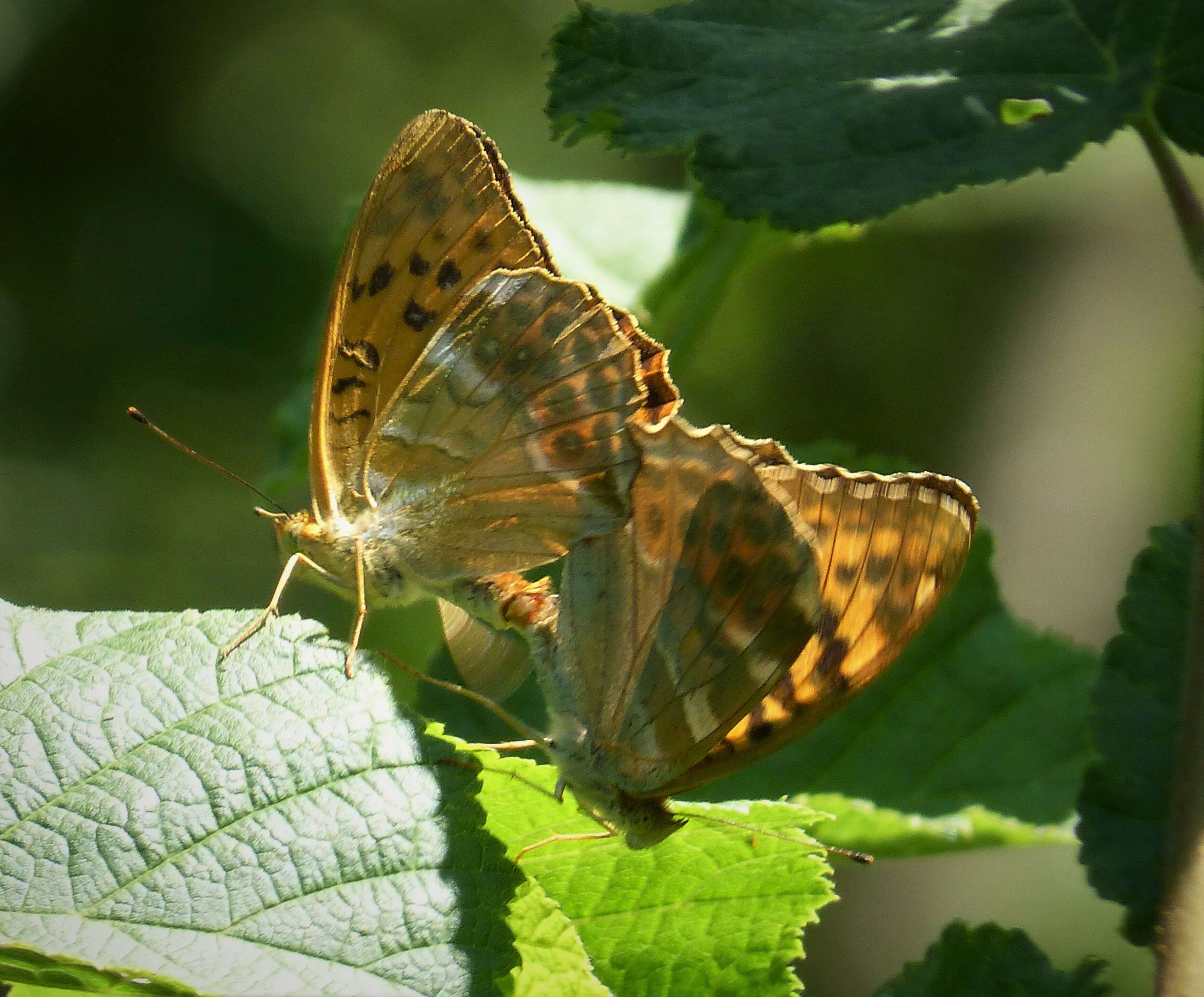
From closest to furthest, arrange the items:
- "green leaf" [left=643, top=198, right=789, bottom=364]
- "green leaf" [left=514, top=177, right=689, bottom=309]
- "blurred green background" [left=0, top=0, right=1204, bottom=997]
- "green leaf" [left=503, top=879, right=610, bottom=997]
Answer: "green leaf" [left=503, top=879, right=610, bottom=997], "green leaf" [left=643, top=198, right=789, bottom=364], "green leaf" [left=514, top=177, right=689, bottom=309], "blurred green background" [left=0, top=0, right=1204, bottom=997]

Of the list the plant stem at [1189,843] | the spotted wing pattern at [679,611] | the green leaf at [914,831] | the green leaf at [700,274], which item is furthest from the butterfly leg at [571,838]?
the green leaf at [700,274]

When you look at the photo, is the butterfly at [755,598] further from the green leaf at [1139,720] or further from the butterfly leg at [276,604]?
the butterfly leg at [276,604]

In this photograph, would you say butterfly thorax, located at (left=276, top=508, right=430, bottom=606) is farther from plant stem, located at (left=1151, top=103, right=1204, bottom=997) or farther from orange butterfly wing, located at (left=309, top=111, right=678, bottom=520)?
plant stem, located at (left=1151, top=103, right=1204, bottom=997)

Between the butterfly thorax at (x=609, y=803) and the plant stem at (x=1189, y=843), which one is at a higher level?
the plant stem at (x=1189, y=843)

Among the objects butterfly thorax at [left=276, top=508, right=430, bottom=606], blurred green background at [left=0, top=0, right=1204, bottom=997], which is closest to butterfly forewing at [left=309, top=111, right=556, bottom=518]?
butterfly thorax at [left=276, top=508, right=430, bottom=606]

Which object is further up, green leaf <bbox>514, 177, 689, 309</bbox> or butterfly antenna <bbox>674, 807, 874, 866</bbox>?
green leaf <bbox>514, 177, 689, 309</bbox>

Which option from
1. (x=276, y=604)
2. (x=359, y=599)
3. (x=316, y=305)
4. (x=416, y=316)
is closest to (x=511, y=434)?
(x=416, y=316)

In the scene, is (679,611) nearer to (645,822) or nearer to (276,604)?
(645,822)
